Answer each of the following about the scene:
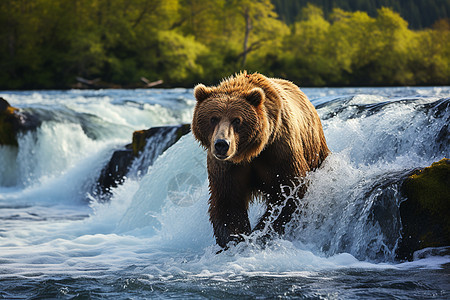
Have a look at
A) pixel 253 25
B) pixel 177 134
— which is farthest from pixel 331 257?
pixel 253 25

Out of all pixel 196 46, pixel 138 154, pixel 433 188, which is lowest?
pixel 433 188

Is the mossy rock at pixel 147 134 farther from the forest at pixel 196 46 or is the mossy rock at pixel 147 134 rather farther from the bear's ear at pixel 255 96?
the forest at pixel 196 46

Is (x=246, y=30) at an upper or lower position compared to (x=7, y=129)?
upper

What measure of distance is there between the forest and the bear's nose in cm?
4054

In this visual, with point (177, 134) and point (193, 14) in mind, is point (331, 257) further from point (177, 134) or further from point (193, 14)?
point (193, 14)

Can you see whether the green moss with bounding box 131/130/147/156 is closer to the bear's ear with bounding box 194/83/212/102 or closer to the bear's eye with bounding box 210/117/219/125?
the bear's ear with bounding box 194/83/212/102

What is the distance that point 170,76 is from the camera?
4728cm

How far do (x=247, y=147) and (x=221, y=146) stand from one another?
0.38 meters

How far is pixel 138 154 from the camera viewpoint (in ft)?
39.3

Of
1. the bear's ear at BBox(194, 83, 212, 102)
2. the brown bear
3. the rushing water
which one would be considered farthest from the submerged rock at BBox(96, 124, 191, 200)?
the bear's ear at BBox(194, 83, 212, 102)

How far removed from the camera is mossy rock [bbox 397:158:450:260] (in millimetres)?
5219

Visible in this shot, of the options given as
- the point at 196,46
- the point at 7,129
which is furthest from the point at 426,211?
the point at 196,46

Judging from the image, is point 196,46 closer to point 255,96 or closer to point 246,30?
point 246,30

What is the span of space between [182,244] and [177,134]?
483 cm
